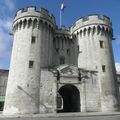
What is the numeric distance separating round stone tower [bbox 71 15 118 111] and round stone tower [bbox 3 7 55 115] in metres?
5.98

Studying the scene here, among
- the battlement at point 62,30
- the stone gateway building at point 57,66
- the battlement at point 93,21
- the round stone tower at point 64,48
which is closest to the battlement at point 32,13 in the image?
the stone gateway building at point 57,66

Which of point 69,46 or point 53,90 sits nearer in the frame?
point 53,90

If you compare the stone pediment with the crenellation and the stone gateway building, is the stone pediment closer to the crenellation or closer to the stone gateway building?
the stone gateway building

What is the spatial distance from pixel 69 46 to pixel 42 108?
14276 mm

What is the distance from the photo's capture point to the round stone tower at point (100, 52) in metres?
27.2

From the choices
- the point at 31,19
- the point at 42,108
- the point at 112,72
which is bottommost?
the point at 42,108

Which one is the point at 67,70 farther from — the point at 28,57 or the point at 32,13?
the point at 32,13

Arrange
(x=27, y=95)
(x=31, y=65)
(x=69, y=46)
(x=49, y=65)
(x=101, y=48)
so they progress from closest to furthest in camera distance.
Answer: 1. (x=27, y=95)
2. (x=31, y=65)
3. (x=49, y=65)
4. (x=101, y=48)
5. (x=69, y=46)

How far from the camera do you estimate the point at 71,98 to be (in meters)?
31.8

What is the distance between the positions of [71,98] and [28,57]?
476 inches

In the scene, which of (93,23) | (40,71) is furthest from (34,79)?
(93,23)

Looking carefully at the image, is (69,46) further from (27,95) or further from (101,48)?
(27,95)

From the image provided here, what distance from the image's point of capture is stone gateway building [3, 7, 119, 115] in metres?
24.5

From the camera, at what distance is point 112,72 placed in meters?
29.1
